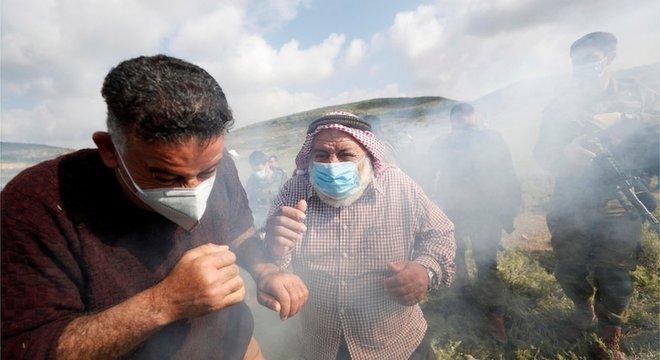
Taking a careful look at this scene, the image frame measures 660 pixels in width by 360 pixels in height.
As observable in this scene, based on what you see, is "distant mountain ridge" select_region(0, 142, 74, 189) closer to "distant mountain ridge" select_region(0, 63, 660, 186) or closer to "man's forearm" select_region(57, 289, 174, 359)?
"distant mountain ridge" select_region(0, 63, 660, 186)

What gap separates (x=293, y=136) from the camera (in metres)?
19.8

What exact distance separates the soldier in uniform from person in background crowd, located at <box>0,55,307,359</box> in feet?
11.7

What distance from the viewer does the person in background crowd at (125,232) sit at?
3.42ft

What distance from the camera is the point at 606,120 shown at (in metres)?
3.29

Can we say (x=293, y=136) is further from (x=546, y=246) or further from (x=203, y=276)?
(x=203, y=276)

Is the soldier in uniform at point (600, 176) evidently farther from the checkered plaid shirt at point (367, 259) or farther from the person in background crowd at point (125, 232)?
the person in background crowd at point (125, 232)

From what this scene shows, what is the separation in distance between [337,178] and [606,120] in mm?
3143

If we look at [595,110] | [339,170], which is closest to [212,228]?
[339,170]

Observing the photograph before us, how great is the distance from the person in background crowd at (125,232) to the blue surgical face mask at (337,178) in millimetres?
781

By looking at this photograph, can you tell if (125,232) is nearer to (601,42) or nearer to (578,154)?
(578,154)

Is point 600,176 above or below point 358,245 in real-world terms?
above

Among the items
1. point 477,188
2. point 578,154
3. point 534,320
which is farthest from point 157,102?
point 477,188

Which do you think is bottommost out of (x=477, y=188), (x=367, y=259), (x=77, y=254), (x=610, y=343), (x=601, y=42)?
(x=610, y=343)

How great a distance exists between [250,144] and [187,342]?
18.9 meters
